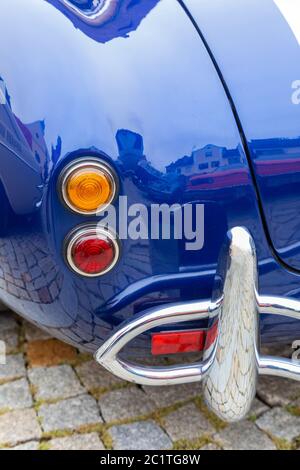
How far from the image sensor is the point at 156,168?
139cm

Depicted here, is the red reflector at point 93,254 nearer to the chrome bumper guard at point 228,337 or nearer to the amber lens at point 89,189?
the amber lens at point 89,189

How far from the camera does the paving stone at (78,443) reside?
6.43 feet

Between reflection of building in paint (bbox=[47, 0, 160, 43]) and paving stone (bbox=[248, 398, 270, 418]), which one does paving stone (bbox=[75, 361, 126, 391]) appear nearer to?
paving stone (bbox=[248, 398, 270, 418])

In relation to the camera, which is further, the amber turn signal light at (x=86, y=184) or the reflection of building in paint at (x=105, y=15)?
the reflection of building in paint at (x=105, y=15)

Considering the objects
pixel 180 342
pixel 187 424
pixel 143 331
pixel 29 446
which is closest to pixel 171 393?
pixel 187 424

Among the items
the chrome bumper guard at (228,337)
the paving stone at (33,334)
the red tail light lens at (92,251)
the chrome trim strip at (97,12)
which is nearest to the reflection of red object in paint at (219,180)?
the chrome bumper guard at (228,337)

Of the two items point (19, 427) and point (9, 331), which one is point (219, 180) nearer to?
point (19, 427)

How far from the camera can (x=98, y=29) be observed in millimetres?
1493

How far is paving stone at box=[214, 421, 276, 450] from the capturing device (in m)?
1.96

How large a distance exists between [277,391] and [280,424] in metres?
0.19

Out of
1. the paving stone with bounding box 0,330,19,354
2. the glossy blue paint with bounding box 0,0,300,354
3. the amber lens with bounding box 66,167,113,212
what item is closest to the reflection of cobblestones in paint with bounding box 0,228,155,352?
the glossy blue paint with bounding box 0,0,300,354

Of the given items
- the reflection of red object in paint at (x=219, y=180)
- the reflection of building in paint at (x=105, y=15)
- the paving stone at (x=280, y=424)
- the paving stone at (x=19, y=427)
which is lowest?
the paving stone at (x=280, y=424)

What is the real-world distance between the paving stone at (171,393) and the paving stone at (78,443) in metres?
0.31
